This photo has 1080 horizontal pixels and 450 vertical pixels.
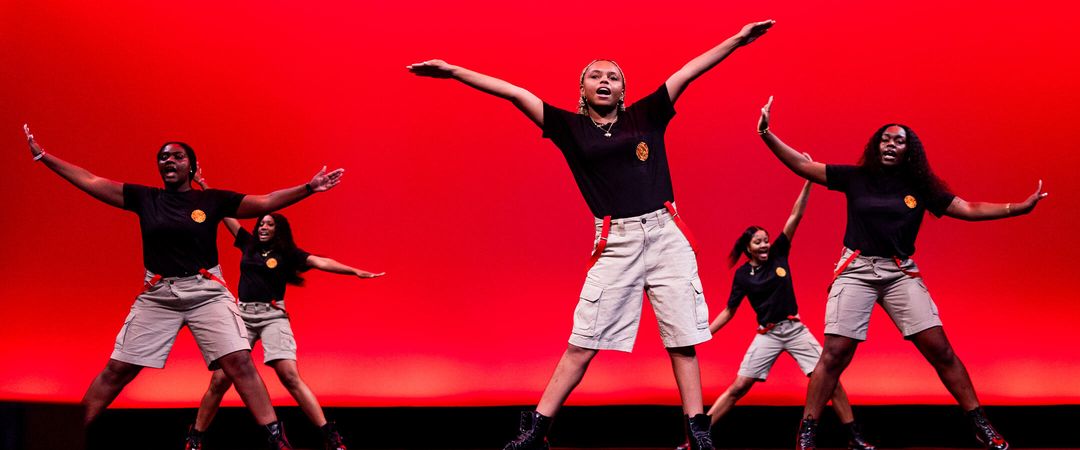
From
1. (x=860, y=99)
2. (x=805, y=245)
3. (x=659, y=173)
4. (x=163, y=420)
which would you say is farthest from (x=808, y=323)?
(x=163, y=420)

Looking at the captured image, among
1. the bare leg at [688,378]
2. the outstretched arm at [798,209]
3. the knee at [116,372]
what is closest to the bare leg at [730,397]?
the outstretched arm at [798,209]

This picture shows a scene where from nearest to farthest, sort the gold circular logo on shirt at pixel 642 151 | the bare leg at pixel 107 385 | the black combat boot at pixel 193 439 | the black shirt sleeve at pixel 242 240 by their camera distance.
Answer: the gold circular logo on shirt at pixel 642 151, the bare leg at pixel 107 385, the black combat boot at pixel 193 439, the black shirt sleeve at pixel 242 240

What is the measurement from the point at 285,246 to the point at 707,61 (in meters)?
2.98

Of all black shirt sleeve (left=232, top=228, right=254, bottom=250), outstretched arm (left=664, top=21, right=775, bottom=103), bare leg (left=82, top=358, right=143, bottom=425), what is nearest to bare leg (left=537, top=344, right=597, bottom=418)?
outstretched arm (left=664, top=21, right=775, bottom=103)

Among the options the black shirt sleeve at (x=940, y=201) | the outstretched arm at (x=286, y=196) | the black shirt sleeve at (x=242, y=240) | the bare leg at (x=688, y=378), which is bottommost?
the bare leg at (x=688, y=378)

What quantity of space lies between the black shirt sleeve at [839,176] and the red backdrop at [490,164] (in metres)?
1.74

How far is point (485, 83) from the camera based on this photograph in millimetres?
3400

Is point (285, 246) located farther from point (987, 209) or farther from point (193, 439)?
point (987, 209)

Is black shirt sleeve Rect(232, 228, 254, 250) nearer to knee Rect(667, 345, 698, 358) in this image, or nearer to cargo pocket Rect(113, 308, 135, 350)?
cargo pocket Rect(113, 308, 135, 350)

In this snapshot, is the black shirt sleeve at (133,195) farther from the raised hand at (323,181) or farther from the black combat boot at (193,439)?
the black combat boot at (193,439)

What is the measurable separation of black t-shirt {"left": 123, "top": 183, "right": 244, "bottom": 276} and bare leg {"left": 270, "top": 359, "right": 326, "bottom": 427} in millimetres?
1170

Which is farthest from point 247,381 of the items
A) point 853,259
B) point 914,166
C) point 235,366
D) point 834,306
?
point 914,166

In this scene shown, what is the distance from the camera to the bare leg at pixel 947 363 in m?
4.19

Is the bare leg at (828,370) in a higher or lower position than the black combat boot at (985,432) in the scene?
higher
